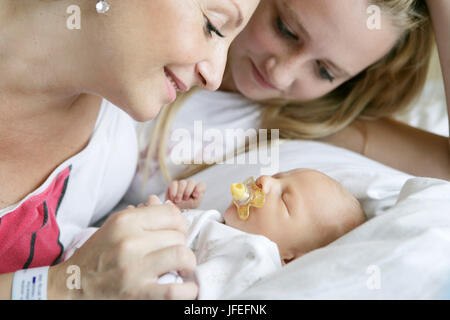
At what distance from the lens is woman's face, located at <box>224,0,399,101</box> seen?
1.50m

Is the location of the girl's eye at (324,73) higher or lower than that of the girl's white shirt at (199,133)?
higher

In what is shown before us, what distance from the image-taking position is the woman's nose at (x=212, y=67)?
117cm

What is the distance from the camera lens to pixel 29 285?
1.02 metres

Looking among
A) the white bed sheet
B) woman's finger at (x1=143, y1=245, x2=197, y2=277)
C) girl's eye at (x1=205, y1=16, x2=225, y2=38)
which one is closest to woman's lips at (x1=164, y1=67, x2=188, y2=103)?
girl's eye at (x1=205, y1=16, x2=225, y2=38)

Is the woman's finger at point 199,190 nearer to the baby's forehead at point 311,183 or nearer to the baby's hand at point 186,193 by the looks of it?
the baby's hand at point 186,193

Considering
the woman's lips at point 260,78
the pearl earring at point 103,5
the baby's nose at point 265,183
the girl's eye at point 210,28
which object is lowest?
the baby's nose at point 265,183

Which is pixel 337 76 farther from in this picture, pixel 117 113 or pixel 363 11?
pixel 117 113

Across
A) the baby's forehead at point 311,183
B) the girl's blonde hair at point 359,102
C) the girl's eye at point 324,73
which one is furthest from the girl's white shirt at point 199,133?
the baby's forehead at point 311,183

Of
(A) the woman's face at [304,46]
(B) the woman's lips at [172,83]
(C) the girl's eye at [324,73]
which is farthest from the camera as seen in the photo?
(C) the girl's eye at [324,73]

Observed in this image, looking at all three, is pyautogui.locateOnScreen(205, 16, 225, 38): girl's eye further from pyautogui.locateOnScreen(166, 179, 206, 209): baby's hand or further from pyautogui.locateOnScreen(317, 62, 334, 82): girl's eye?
pyautogui.locateOnScreen(317, 62, 334, 82): girl's eye

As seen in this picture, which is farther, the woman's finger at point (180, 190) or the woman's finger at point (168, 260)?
the woman's finger at point (180, 190)

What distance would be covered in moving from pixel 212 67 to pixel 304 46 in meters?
0.49

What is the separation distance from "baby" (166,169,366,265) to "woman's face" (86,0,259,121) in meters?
0.33

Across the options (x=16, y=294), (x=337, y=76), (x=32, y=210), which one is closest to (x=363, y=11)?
(x=337, y=76)
